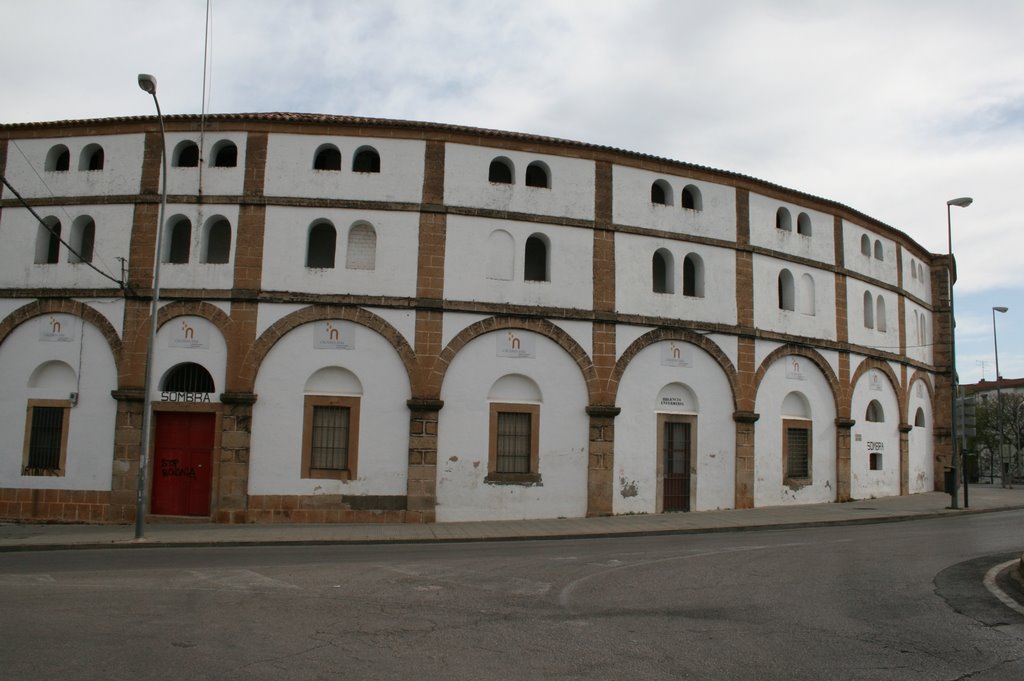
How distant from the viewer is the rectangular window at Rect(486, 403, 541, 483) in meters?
20.8

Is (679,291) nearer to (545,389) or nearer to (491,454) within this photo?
(545,389)

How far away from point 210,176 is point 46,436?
7668 millimetres

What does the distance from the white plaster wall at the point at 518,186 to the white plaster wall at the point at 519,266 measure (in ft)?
1.57

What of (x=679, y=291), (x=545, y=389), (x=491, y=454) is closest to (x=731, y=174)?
(x=679, y=291)

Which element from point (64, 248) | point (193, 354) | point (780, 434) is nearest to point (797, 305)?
point (780, 434)

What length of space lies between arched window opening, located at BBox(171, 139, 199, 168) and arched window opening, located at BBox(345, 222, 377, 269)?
4.45 metres

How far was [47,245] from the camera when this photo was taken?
70.4 feet

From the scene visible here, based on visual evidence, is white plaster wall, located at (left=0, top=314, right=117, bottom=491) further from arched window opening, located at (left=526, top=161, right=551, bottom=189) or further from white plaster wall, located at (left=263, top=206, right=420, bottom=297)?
arched window opening, located at (left=526, top=161, right=551, bottom=189)

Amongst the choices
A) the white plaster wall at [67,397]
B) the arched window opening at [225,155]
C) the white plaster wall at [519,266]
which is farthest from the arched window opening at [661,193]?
the white plaster wall at [67,397]

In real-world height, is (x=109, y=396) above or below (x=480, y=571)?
above

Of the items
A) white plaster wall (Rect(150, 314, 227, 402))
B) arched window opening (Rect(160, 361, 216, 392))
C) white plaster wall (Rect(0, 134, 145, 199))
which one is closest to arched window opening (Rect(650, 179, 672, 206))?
white plaster wall (Rect(150, 314, 227, 402))

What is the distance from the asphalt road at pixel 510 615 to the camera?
7.04m

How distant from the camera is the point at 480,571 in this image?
12.3 m

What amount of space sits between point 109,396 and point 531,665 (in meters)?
16.6
